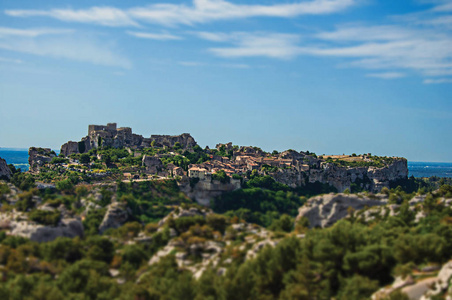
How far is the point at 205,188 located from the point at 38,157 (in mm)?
39074

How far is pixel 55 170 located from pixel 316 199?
168 feet

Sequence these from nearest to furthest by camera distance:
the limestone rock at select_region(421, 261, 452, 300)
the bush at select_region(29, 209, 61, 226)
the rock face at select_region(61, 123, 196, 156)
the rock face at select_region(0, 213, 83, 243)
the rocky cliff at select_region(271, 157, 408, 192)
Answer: the limestone rock at select_region(421, 261, 452, 300)
the rock face at select_region(0, 213, 83, 243)
the bush at select_region(29, 209, 61, 226)
the rocky cliff at select_region(271, 157, 408, 192)
the rock face at select_region(61, 123, 196, 156)

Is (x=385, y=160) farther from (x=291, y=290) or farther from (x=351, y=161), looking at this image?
(x=291, y=290)

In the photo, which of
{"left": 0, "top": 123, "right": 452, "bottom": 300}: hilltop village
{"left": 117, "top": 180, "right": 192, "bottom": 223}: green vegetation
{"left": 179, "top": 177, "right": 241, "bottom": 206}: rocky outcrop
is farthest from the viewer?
{"left": 179, "top": 177, "right": 241, "bottom": 206}: rocky outcrop

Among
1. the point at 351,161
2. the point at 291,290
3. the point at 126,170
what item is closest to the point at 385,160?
the point at 351,161

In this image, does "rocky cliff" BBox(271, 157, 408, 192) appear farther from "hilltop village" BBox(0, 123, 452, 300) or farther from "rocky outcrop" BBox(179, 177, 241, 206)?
"rocky outcrop" BBox(179, 177, 241, 206)

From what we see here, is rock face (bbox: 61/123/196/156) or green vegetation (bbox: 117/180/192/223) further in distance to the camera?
rock face (bbox: 61/123/196/156)

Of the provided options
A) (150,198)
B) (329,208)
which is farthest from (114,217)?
(329,208)

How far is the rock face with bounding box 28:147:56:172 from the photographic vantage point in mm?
103025

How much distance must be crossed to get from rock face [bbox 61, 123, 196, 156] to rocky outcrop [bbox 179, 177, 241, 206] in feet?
107

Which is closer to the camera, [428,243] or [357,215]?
[428,243]

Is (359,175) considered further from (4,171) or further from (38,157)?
(4,171)

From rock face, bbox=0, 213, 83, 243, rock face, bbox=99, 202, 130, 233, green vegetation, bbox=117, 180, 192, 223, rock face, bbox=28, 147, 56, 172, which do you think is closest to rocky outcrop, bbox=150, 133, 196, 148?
rock face, bbox=28, 147, 56, 172

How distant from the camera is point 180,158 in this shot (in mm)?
104750
